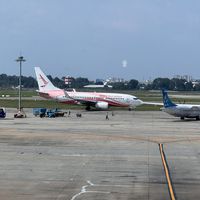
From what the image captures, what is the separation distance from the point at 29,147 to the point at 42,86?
3214 inches

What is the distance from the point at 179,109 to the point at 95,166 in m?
53.4

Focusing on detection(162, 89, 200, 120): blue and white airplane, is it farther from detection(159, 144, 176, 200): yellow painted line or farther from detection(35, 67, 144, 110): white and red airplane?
detection(159, 144, 176, 200): yellow painted line

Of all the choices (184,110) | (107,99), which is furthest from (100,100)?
(184,110)

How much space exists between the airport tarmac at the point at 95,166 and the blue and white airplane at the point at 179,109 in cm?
2799

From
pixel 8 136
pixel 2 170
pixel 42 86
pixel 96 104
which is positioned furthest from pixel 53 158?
pixel 42 86

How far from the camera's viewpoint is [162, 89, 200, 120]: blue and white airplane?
85.3 metres

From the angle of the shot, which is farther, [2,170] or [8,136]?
[8,136]

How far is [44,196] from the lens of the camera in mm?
23812

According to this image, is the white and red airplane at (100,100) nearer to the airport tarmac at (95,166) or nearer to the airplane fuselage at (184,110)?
the airplane fuselage at (184,110)

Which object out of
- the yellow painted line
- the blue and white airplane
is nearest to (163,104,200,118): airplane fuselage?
the blue and white airplane

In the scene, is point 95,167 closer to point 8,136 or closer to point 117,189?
point 117,189

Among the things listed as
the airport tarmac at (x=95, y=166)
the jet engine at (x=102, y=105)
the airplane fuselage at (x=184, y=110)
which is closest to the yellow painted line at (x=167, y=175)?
the airport tarmac at (x=95, y=166)

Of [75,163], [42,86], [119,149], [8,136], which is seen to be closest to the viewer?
[75,163]

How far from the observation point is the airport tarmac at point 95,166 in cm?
2498
